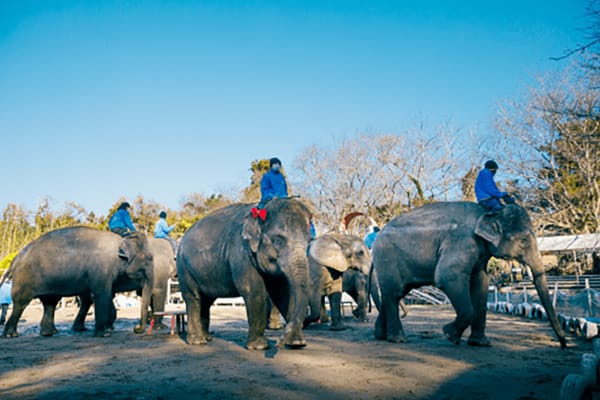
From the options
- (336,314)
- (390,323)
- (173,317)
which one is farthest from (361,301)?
(173,317)

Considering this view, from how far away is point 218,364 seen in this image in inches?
266

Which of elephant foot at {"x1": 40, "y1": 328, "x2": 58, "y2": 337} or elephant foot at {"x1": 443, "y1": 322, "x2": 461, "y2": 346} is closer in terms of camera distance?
elephant foot at {"x1": 443, "y1": 322, "x2": 461, "y2": 346}

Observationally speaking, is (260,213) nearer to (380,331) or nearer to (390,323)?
(390,323)

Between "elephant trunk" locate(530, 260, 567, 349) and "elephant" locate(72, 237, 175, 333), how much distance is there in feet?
26.7

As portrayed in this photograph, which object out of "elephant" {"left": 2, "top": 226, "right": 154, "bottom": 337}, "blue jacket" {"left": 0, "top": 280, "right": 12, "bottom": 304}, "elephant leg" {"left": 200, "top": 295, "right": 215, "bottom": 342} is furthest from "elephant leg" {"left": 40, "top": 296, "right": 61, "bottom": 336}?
"elephant leg" {"left": 200, "top": 295, "right": 215, "bottom": 342}

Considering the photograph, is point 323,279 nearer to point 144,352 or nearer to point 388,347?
point 388,347

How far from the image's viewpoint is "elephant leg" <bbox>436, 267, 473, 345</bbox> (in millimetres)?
8039

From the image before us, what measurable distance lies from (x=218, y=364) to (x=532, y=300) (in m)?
13.4

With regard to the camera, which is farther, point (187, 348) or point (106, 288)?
point (106, 288)

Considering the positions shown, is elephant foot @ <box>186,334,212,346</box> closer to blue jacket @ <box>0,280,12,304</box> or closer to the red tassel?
the red tassel

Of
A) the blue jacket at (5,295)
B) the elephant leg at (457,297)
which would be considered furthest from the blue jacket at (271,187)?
the blue jacket at (5,295)

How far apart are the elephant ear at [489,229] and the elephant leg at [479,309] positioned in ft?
2.78

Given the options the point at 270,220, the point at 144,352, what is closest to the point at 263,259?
the point at 270,220

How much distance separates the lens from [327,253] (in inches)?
463
